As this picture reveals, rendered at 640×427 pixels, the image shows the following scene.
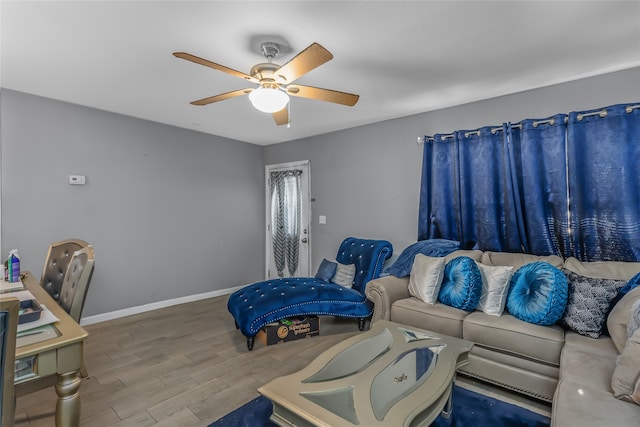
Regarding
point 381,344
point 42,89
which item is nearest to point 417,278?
point 381,344

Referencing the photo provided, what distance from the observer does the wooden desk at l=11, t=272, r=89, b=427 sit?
1.28 meters

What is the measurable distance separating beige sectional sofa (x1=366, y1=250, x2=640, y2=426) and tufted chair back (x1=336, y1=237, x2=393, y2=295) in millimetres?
538

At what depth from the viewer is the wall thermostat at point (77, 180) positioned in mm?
3560

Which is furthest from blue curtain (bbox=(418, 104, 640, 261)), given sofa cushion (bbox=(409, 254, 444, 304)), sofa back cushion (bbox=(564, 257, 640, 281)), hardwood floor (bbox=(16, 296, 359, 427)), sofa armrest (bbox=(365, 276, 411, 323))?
hardwood floor (bbox=(16, 296, 359, 427))

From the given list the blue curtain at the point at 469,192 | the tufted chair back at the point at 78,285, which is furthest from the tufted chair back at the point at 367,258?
the tufted chair back at the point at 78,285

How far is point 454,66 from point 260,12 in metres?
1.62

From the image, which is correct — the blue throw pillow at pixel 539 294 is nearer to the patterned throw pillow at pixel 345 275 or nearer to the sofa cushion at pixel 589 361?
the sofa cushion at pixel 589 361

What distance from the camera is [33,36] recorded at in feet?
7.12

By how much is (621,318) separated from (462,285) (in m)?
0.98

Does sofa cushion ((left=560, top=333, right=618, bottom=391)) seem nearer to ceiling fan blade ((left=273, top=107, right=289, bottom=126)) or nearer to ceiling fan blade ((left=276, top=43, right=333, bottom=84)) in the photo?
ceiling fan blade ((left=276, top=43, right=333, bottom=84))

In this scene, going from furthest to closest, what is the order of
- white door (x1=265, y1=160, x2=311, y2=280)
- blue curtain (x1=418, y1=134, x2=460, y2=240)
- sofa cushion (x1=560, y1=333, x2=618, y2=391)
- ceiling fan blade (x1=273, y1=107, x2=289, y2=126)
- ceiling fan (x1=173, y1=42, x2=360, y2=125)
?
1. white door (x1=265, y1=160, x2=311, y2=280)
2. blue curtain (x1=418, y1=134, x2=460, y2=240)
3. ceiling fan blade (x1=273, y1=107, x2=289, y2=126)
4. ceiling fan (x1=173, y1=42, x2=360, y2=125)
5. sofa cushion (x1=560, y1=333, x2=618, y2=391)

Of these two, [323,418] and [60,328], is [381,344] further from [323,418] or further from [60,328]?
[60,328]

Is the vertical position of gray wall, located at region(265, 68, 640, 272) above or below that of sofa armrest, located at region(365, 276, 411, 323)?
above

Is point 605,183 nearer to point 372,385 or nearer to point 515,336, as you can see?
point 515,336
